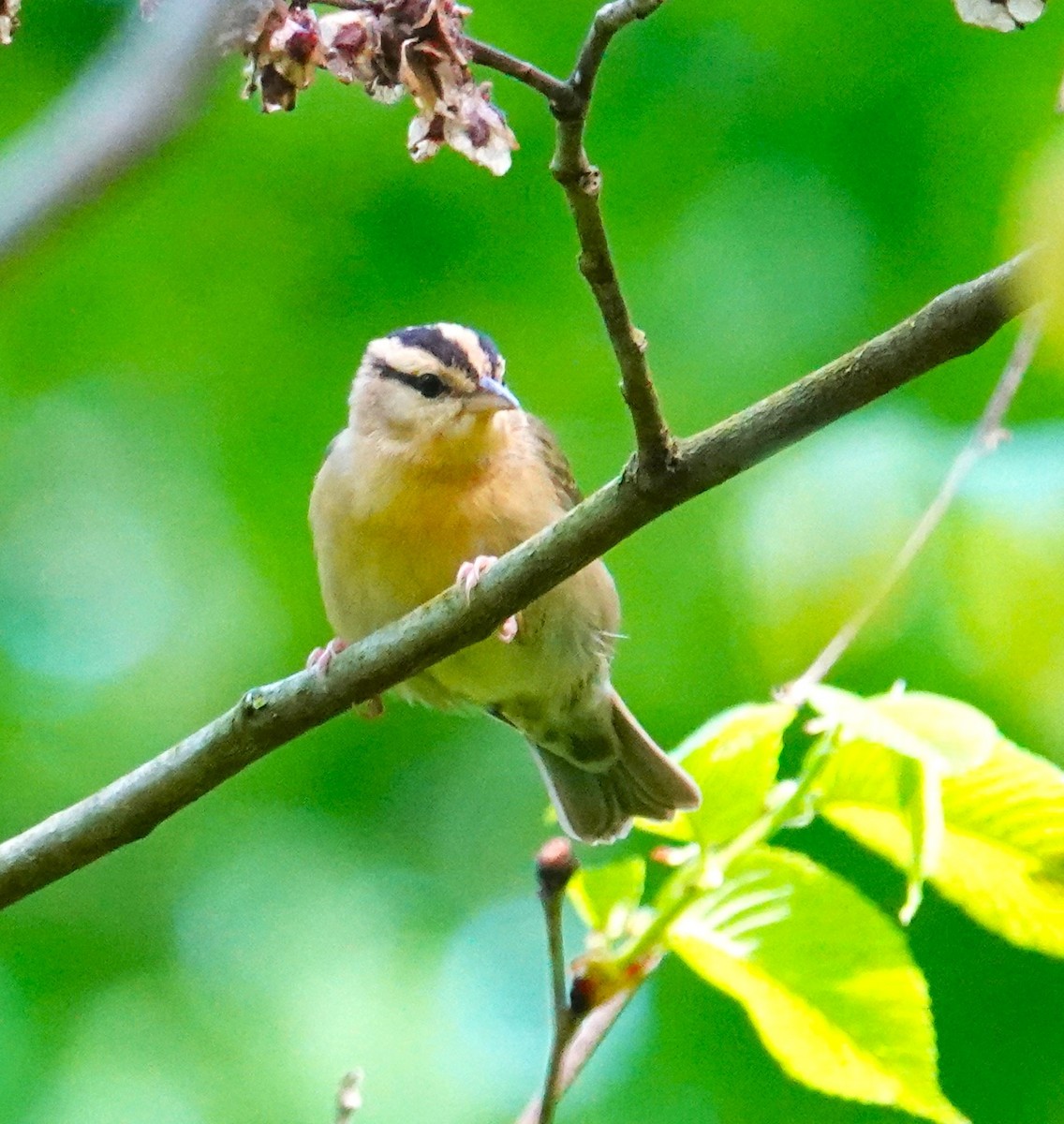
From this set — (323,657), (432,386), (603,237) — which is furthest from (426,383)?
(603,237)

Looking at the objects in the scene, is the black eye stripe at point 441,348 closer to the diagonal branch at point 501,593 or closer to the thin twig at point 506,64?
the diagonal branch at point 501,593

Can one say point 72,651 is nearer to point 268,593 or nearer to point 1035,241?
point 268,593

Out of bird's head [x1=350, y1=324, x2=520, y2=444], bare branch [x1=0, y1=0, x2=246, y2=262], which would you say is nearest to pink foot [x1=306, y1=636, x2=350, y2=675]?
bird's head [x1=350, y1=324, x2=520, y2=444]

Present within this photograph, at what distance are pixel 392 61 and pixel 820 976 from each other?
4.51ft

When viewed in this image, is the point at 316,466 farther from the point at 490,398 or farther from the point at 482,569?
the point at 482,569

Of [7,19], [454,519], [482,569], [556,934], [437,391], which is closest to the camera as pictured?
[7,19]

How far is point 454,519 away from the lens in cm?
395

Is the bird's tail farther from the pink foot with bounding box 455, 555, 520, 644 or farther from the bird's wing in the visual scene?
the pink foot with bounding box 455, 555, 520, 644

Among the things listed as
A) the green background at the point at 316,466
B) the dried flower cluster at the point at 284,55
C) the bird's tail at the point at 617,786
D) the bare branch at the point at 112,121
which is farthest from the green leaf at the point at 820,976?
the green background at the point at 316,466

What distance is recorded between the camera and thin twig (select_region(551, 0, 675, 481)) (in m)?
1.72

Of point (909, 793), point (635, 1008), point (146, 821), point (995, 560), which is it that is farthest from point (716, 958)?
point (635, 1008)

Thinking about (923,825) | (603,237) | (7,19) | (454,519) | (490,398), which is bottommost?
(454,519)

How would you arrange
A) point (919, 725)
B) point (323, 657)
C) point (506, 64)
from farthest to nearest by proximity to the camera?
point (323, 657), point (919, 725), point (506, 64)

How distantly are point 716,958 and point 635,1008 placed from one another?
137 inches
